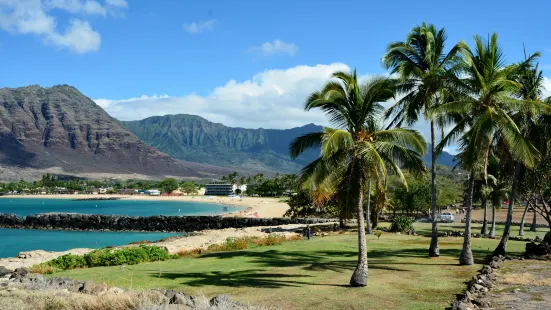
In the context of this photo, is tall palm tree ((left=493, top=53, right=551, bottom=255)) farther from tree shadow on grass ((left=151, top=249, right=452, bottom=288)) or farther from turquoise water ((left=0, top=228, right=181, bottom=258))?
turquoise water ((left=0, top=228, right=181, bottom=258))

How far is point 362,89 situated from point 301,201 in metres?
33.2

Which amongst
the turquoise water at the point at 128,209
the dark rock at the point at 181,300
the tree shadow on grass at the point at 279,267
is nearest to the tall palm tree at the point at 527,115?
the tree shadow on grass at the point at 279,267

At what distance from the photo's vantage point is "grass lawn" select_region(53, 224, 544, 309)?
13492 millimetres

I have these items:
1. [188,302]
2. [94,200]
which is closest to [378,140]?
[188,302]

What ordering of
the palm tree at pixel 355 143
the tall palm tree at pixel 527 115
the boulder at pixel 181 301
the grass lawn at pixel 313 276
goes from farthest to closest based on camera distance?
the tall palm tree at pixel 527 115 < the palm tree at pixel 355 143 < the grass lawn at pixel 313 276 < the boulder at pixel 181 301

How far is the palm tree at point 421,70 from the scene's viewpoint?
70.9 ft

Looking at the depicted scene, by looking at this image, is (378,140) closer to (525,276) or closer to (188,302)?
(525,276)

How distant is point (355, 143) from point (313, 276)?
5288mm

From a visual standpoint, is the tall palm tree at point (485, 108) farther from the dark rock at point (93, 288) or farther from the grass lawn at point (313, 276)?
the dark rock at point (93, 288)

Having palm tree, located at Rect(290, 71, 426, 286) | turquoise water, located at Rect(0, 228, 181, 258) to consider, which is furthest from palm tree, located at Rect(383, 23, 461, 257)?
turquoise water, located at Rect(0, 228, 181, 258)

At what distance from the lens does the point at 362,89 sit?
54.0ft

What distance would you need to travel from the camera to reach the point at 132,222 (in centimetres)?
7212

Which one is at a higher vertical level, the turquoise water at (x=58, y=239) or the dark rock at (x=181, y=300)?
the dark rock at (x=181, y=300)

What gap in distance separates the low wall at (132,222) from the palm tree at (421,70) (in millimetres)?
44655
